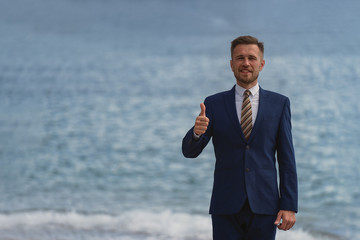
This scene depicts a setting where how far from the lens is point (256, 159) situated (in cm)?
251

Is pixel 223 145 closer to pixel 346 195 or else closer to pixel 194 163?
pixel 346 195

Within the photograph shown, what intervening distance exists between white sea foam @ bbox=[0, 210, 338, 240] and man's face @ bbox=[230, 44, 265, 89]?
3798 millimetres

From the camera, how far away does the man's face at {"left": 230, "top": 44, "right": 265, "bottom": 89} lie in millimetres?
2498

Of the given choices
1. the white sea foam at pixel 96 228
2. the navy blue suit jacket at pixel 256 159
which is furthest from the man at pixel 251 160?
the white sea foam at pixel 96 228

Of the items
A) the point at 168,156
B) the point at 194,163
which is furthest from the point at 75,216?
the point at 168,156

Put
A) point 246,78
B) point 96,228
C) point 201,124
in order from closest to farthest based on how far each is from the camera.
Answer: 1. point 201,124
2. point 246,78
3. point 96,228

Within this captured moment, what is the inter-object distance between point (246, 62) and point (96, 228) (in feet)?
17.3

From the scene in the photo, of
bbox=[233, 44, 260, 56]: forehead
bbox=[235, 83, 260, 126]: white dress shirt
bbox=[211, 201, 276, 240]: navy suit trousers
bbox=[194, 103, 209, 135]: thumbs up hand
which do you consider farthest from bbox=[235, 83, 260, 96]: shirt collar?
bbox=[211, 201, 276, 240]: navy suit trousers

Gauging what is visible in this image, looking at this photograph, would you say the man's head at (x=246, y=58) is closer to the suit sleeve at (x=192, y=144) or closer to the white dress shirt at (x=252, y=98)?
the white dress shirt at (x=252, y=98)

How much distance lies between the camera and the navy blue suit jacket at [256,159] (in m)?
2.50

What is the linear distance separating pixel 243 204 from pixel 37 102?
25796mm

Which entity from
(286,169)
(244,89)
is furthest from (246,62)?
(286,169)

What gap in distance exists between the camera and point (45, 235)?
6.21 metres

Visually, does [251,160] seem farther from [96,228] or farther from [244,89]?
[96,228]
